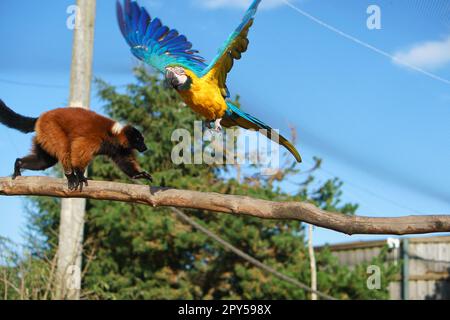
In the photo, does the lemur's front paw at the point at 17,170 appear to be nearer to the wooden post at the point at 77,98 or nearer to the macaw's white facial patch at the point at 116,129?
the macaw's white facial patch at the point at 116,129

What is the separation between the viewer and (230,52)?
338cm

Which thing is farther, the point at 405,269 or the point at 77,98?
the point at 405,269

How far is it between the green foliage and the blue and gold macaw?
4.25 m

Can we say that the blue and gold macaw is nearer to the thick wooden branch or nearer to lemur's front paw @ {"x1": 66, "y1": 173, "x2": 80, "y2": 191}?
the thick wooden branch

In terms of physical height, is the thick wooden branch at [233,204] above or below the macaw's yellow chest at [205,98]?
below

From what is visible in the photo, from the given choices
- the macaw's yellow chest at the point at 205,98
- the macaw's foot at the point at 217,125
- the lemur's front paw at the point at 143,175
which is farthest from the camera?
the lemur's front paw at the point at 143,175

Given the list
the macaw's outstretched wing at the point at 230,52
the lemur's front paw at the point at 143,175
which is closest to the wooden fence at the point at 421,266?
the lemur's front paw at the point at 143,175

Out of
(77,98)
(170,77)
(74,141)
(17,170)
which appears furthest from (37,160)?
(77,98)

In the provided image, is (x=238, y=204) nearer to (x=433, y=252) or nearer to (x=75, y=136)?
(x=75, y=136)

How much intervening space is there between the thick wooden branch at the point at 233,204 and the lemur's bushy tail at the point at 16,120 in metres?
0.51

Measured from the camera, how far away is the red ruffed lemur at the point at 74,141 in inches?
144

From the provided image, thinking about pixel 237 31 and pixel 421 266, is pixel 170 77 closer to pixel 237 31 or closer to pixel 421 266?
pixel 237 31

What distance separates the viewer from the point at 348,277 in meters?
7.31

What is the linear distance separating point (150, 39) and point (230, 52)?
0.64 metres
